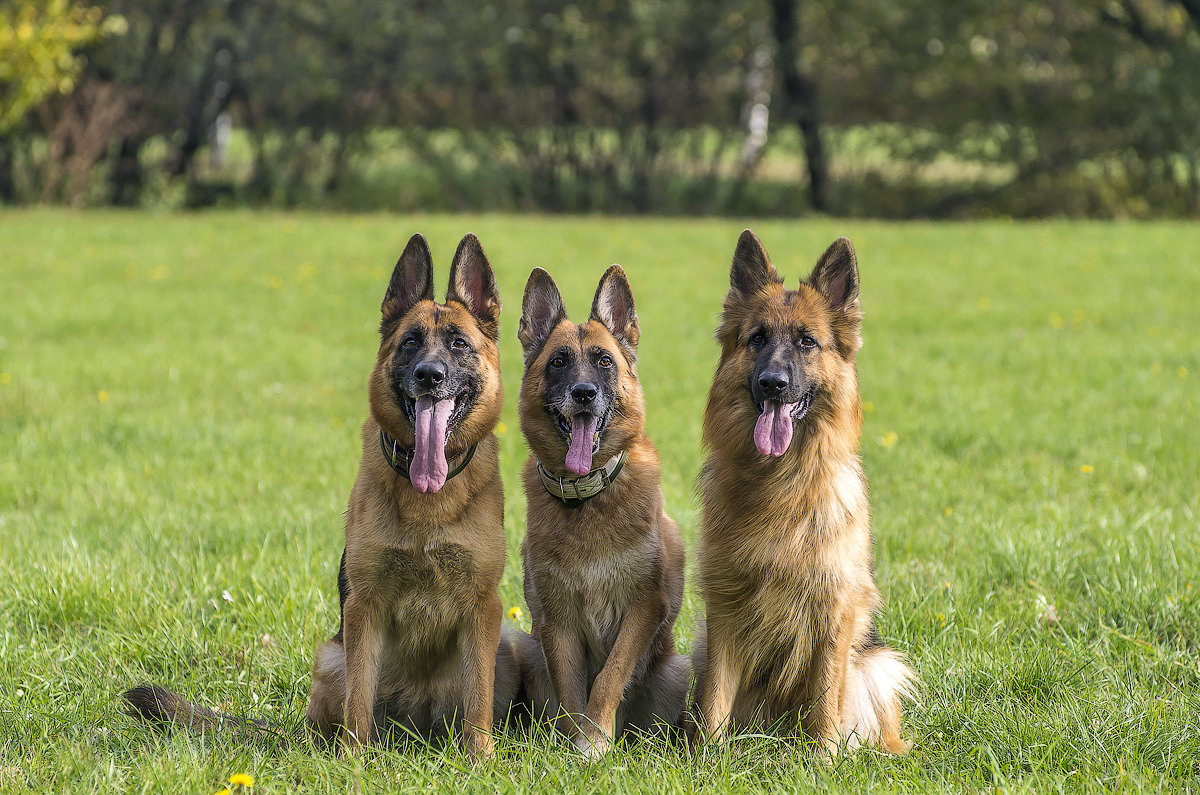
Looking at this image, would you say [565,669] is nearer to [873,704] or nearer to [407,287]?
[873,704]

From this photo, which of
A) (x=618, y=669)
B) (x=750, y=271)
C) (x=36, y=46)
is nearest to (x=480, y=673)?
(x=618, y=669)

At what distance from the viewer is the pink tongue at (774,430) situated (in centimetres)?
353

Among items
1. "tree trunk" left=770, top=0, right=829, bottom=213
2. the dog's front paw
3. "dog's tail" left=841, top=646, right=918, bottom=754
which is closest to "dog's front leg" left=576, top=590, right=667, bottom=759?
the dog's front paw

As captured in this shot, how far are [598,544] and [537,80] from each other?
1805 centimetres

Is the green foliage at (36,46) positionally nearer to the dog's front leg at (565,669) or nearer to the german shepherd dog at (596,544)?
the german shepherd dog at (596,544)

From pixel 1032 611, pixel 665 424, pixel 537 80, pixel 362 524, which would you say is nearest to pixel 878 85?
pixel 537 80

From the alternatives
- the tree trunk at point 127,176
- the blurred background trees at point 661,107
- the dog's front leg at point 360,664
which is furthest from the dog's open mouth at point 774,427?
the tree trunk at point 127,176

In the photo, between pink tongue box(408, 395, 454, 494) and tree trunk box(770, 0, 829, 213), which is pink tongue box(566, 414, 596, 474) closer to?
pink tongue box(408, 395, 454, 494)

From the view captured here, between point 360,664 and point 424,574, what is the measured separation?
1.20 ft

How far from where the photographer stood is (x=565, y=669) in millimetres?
3811

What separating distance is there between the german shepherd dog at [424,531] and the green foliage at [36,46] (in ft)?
45.9

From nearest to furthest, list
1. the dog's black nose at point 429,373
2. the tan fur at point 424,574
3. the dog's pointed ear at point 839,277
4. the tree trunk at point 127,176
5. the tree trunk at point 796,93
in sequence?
1. the dog's black nose at point 429,373
2. the tan fur at point 424,574
3. the dog's pointed ear at point 839,277
4. the tree trunk at point 127,176
5. the tree trunk at point 796,93

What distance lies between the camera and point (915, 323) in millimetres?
11477

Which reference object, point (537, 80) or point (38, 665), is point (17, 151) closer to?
point (537, 80)
